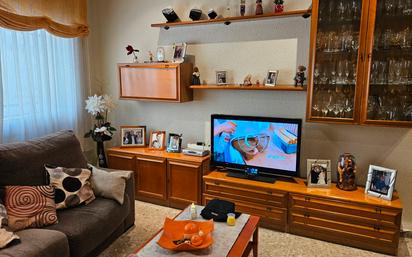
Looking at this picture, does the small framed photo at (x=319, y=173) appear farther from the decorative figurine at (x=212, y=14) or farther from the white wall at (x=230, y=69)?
the decorative figurine at (x=212, y=14)

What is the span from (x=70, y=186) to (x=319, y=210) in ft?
6.85

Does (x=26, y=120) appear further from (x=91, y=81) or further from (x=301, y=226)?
(x=301, y=226)

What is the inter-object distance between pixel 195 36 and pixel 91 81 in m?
1.56

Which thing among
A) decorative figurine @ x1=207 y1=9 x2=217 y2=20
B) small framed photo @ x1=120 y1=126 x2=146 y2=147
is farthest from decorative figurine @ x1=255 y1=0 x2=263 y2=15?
small framed photo @ x1=120 y1=126 x2=146 y2=147

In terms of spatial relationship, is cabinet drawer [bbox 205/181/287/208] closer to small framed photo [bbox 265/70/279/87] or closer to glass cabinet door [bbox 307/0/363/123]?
A: glass cabinet door [bbox 307/0/363/123]

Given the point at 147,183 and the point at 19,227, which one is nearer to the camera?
the point at 19,227

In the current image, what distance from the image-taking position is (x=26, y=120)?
309 centimetres

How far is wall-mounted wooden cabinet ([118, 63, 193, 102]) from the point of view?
3291 millimetres

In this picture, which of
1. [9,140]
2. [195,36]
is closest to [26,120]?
[9,140]

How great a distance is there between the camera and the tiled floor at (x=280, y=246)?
8.32 ft

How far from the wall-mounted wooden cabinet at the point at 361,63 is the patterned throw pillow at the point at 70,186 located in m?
2.01

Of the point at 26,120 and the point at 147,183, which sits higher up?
the point at 26,120

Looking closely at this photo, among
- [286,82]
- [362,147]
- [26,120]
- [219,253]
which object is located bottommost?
[219,253]

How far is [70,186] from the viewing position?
241cm
